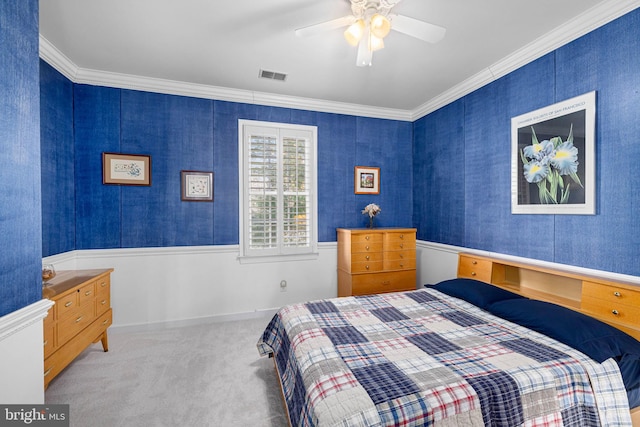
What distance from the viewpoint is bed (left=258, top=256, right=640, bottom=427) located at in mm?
1272

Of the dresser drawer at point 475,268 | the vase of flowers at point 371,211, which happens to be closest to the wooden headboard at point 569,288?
the dresser drawer at point 475,268

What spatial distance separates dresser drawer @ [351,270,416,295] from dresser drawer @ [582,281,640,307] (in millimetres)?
1953

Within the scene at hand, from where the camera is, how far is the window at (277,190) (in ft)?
12.2

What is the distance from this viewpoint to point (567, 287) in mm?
2465

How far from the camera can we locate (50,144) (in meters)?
2.76

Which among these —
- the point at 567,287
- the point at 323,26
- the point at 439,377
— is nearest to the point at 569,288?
the point at 567,287

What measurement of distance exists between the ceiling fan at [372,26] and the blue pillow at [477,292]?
2090 mm

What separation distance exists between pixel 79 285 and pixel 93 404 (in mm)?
895

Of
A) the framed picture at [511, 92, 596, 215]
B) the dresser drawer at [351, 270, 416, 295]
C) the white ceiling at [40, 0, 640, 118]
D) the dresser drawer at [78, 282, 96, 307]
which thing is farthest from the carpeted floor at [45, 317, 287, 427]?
the white ceiling at [40, 0, 640, 118]

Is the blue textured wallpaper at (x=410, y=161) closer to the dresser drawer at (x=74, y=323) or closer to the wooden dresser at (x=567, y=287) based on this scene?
the wooden dresser at (x=567, y=287)

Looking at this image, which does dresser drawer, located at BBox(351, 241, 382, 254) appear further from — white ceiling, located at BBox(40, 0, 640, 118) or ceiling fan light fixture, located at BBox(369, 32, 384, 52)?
ceiling fan light fixture, located at BBox(369, 32, 384, 52)

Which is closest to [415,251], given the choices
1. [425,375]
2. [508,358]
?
[508,358]

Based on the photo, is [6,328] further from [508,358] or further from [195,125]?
[195,125]

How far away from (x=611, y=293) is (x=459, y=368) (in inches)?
56.0
